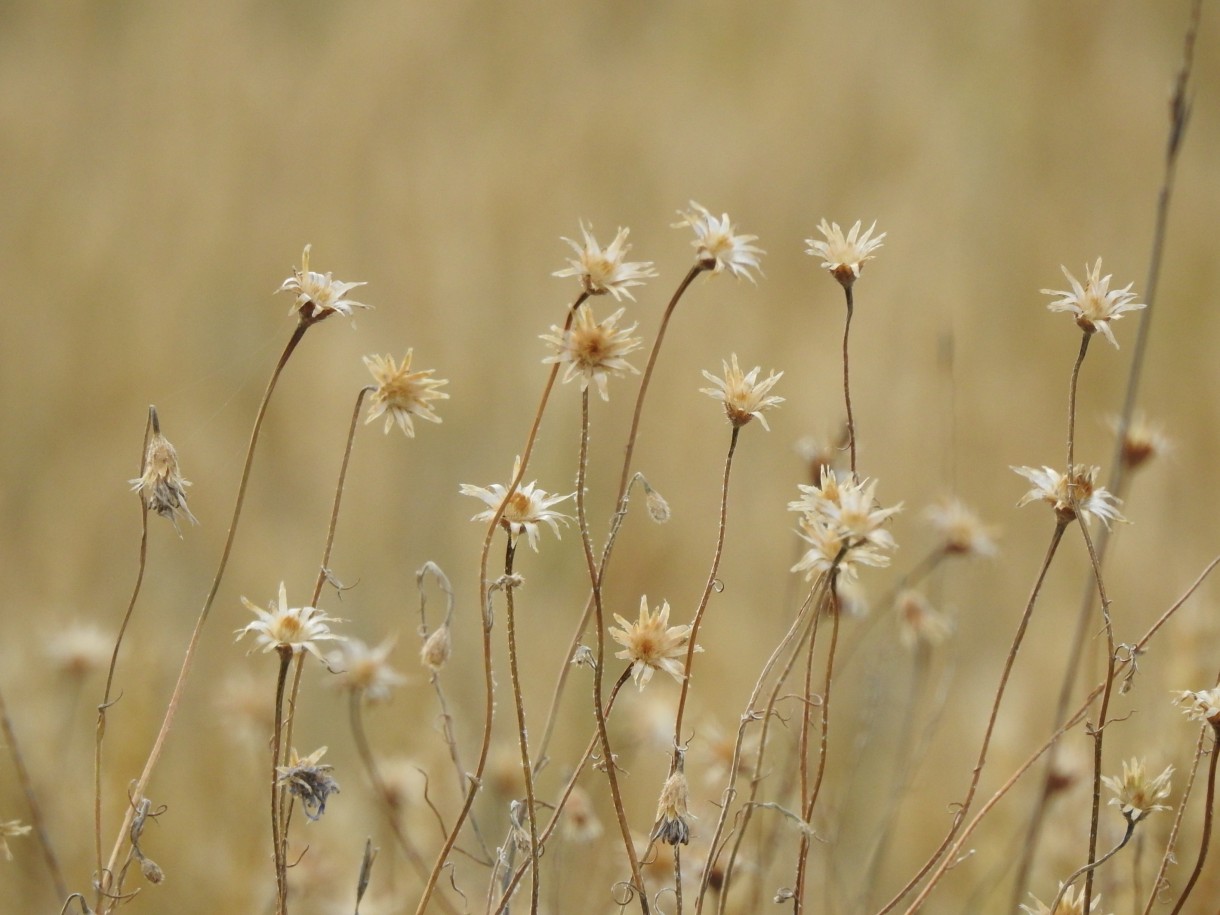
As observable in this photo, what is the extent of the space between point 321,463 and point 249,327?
0.84 feet

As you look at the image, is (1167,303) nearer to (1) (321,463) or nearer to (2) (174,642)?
(1) (321,463)

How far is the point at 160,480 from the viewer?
401 millimetres

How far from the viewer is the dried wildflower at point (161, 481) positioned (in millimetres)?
400

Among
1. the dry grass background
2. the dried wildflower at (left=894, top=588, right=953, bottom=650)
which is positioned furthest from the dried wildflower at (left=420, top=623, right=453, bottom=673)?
the dry grass background

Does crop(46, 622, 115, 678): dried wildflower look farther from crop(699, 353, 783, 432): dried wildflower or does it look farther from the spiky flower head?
crop(699, 353, 783, 432): dried wildflower

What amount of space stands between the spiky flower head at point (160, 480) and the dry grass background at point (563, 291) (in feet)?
3.23

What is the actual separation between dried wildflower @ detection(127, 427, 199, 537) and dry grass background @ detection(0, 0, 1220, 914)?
0.99 metres

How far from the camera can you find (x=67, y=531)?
1.37m

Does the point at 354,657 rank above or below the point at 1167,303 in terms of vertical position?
below

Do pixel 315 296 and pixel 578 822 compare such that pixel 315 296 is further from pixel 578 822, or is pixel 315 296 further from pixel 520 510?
pixel 578 822

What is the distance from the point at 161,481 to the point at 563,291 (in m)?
1.29

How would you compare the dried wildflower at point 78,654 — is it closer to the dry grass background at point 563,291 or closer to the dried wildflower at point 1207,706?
the dry grass background at point 563,291

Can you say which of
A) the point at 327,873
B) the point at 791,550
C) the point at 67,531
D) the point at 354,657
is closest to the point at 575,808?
the point at 354,657

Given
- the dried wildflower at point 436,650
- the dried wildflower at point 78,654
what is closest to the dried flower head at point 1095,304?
the dried wildflower at point 436,650
